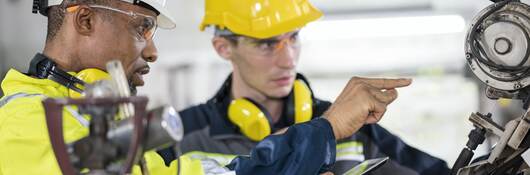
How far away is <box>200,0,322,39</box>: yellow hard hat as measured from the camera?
3244 mm

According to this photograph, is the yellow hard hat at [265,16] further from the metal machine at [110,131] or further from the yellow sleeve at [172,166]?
the metal machine at [110,131]

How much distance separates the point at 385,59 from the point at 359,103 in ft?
21.2

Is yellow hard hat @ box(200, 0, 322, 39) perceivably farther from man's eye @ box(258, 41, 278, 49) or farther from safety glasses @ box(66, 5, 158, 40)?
safety glasses @ box(66, 5, 158, 40)

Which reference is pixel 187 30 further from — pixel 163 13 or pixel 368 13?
pixel 163 13

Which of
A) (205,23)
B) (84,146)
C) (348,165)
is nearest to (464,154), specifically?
(348,165)

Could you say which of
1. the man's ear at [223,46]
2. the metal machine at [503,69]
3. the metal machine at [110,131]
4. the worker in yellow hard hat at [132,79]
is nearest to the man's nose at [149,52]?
the worker in yellow hard hat at [132,79]

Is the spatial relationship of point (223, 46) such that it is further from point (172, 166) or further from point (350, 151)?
point (172, 166)

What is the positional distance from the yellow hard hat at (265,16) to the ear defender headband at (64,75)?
1.15 metres

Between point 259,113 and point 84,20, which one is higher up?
point 84,20

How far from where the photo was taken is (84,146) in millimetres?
1535

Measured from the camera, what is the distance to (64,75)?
2.15 metres

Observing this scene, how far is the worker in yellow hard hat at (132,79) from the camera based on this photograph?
215 centimetres

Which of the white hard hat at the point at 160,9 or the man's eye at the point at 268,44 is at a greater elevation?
the white hard hat at the point at 160,9

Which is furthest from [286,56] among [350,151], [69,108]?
[69,108]
